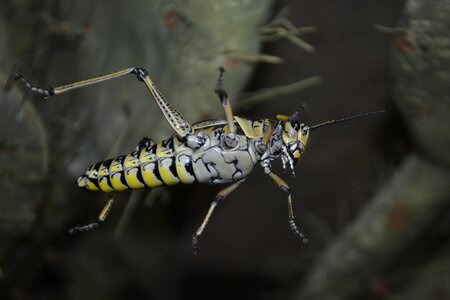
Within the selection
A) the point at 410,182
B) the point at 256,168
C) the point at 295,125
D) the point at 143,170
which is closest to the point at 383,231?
the point at 410,182

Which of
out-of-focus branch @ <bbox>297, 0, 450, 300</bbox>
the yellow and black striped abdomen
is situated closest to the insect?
the yellow and black striped abdomen

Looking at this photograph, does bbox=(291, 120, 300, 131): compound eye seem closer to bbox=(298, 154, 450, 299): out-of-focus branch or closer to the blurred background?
the blurred background

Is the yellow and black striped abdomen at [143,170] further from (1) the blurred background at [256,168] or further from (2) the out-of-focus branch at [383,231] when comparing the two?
(2) the out-of-focus branch at [383,231]

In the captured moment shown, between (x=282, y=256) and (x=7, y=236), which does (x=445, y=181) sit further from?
(x=7, y=236)

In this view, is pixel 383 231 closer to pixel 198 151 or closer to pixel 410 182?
pixel 410 182

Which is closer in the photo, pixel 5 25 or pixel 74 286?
pixel 5 25

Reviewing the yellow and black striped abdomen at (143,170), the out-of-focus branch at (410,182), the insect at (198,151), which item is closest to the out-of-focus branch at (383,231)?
the out-of-focus branch at (410,182)

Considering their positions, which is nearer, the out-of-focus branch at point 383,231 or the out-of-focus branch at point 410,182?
the out-of-focus branch at point 410,182

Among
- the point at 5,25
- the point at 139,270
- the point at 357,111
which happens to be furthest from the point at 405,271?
the point at 5,25
